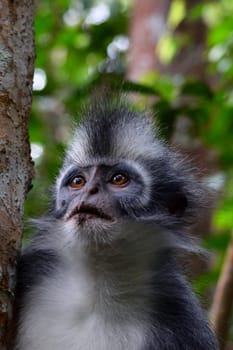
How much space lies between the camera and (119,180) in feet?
10.3

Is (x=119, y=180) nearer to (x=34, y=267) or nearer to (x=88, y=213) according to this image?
(x=88, y=213)

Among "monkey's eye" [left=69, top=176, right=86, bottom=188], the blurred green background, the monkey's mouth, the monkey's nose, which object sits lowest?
the monkey's mouth

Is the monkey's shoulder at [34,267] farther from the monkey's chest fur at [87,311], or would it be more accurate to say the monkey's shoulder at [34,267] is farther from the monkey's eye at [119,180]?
the monkey's eye at [119,180]

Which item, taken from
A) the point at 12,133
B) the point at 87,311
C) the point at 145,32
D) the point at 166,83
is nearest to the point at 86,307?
the point at 87,311

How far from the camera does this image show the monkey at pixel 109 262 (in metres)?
2.89

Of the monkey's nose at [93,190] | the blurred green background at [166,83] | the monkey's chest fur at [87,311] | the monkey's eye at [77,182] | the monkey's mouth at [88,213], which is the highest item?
the blurred green background at [166,83]

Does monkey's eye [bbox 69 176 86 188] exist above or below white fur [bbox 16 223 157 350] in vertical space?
above

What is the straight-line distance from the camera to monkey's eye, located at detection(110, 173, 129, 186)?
3.13 m

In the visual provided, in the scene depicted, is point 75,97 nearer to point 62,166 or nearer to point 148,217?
point 62,166

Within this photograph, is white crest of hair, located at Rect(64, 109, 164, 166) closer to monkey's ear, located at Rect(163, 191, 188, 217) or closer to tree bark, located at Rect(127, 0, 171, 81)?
monkey's ear, located at Rect(163, 191, 188, 217)

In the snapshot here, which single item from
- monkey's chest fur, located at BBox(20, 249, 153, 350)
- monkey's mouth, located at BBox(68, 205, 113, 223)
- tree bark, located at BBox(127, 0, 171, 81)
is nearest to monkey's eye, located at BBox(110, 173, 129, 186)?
monkey's mouth, located at BBox(68, 205, 113, 223)

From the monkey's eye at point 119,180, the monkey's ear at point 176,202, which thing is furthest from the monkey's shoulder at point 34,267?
the monkey's ear at point 176,202

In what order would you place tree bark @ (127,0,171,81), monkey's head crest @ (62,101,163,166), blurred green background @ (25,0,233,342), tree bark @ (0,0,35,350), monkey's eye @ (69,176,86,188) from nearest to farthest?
tree bark @ (0,0,35,350)
monkey's eye @ (69,176,86,188)
monkey's head crest @ (62,101,163,166)
blurred green background @ (25,0,233,342)
tree bark @ (127,0,171,81)

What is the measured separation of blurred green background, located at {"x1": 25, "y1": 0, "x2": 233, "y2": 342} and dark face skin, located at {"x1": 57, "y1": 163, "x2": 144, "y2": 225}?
0.36 metres
